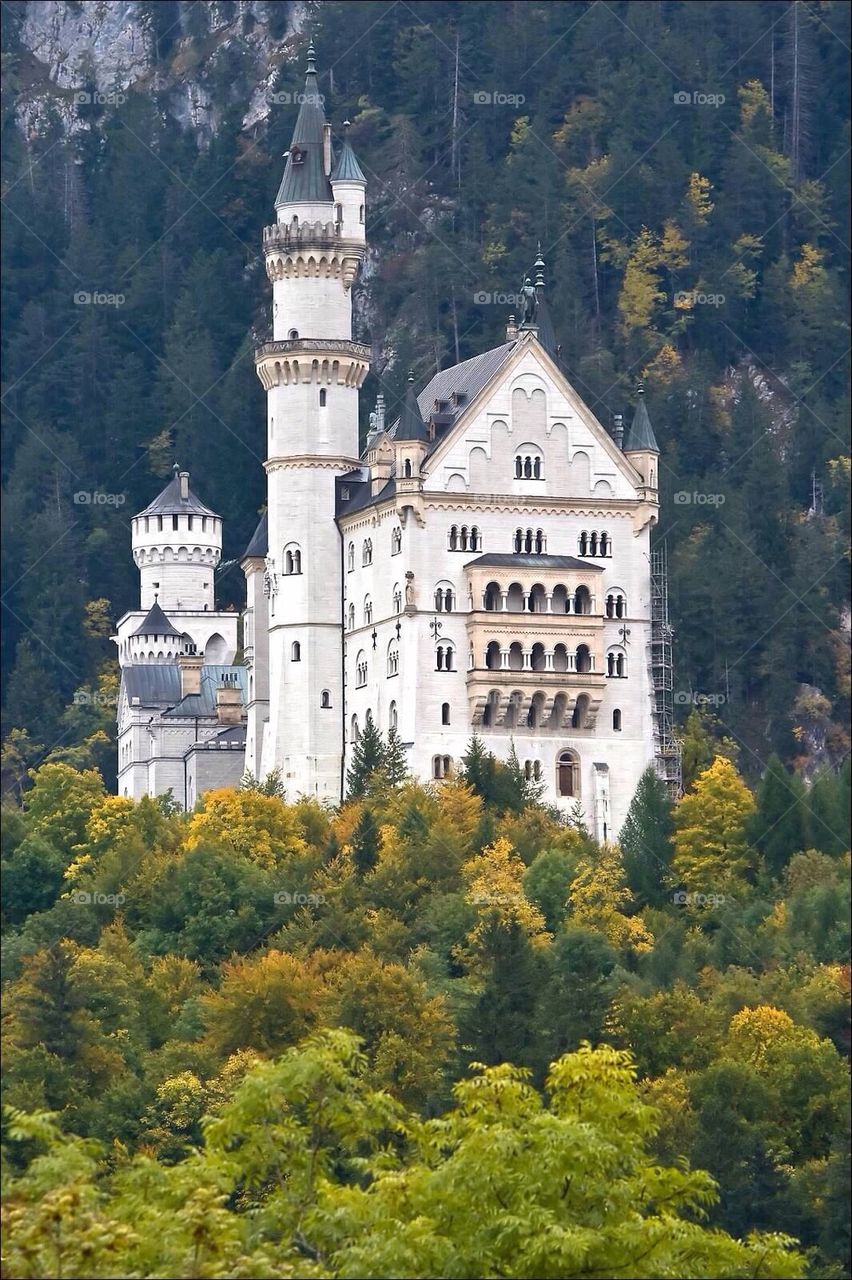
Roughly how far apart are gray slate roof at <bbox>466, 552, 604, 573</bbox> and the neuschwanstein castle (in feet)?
0.23

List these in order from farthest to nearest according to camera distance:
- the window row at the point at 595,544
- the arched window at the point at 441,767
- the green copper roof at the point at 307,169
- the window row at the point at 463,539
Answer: the green copper roof at the point at 307,169 → the window row at the point at 595,544 → the window row at the point at 463,539 → the arched window at the point at 441,767

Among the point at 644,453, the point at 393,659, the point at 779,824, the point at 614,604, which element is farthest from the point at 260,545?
the point at 779,824

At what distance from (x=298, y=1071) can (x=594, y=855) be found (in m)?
41.1

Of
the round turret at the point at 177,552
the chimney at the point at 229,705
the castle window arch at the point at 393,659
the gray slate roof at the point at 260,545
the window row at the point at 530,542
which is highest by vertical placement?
the round turret at the point at 177,552

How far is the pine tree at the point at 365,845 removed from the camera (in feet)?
345

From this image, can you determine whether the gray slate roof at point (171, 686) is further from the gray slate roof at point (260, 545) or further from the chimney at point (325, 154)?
the chimney at point (325, 154)

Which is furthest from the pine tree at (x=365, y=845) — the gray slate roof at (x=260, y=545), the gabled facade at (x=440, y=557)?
the gray slate roof at (x=260, y=545)

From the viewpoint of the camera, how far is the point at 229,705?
125875mm

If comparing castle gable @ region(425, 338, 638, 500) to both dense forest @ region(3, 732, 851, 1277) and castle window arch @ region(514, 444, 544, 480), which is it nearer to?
castle window arch @ region(514, 444, 544, 480)

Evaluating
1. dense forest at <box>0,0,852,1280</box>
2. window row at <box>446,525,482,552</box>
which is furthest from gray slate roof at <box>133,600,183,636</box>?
window row at <box>446,525,482,552</box>

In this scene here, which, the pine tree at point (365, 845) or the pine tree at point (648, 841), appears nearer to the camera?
the pine tree at point (365, 845)

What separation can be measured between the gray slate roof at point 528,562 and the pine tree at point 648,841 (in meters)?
5.18

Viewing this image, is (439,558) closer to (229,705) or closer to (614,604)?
(614,604)

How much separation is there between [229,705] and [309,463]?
11.0m
